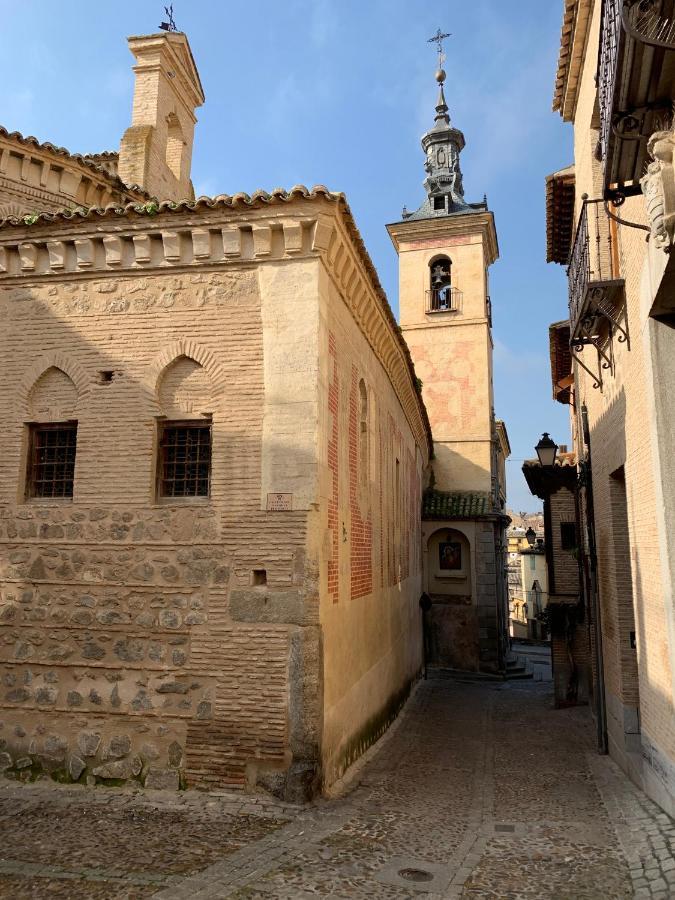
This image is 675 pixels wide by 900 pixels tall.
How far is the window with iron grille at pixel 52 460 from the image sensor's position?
7.95m

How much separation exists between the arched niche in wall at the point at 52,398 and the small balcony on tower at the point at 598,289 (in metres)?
5.98

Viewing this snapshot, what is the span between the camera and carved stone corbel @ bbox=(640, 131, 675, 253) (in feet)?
14.4

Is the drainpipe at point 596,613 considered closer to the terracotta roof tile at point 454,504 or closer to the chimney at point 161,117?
the chimney at point 161,117

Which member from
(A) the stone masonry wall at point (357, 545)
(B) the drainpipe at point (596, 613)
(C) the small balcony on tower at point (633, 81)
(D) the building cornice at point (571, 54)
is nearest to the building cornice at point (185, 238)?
(A) the stone masonry wall at point (357, 545)

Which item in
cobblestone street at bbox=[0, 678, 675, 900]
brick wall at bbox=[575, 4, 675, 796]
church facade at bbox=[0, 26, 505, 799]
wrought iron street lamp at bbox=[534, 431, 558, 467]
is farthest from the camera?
wrought iron street lamp at bbox=[534, 431, 558, 467]

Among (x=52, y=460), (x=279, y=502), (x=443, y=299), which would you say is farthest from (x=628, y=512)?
(x=443, y=299)

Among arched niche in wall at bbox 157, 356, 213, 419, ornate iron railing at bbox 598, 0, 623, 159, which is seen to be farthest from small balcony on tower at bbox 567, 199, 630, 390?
arched niche in wall at bbox 157, 356, 213, 419

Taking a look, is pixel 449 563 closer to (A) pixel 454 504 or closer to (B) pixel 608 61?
(A) pixel 454 504

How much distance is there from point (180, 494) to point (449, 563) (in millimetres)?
14385

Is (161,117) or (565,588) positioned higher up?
(161,117)

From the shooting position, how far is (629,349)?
23.0ft

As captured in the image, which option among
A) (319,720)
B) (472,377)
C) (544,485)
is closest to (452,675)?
(544,485)

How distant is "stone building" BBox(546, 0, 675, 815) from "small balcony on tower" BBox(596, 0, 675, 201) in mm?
11

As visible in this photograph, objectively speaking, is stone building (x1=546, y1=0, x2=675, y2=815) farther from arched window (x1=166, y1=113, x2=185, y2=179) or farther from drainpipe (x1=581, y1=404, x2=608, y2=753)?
arched window (x1=166, y1=113, x2=185, y2=179)
